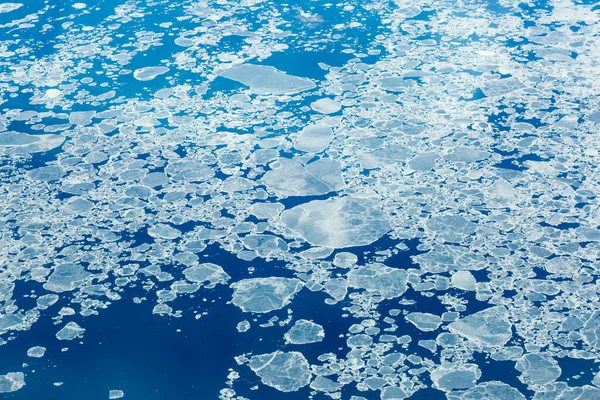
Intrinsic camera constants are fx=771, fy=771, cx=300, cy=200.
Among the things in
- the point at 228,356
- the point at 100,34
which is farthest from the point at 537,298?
the point at 100,34

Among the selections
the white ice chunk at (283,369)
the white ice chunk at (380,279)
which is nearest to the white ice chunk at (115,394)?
the white ice chunk at (283,369)

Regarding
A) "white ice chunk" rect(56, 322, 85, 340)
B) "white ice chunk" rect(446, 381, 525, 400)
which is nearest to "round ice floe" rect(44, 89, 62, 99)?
"white ice chunk" rect(56, 322, 85, 340)

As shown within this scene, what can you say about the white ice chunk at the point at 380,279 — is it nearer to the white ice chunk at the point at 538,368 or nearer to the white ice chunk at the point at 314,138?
the white ice chunk at the point at 538,368

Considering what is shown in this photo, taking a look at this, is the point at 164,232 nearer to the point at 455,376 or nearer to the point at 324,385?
the point at 324,385

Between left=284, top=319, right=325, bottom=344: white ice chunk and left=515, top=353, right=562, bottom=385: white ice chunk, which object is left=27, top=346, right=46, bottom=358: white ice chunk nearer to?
left=284, top=319, right=325, bottom=344: white ice chunk

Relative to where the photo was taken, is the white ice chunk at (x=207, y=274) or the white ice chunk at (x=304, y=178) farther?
the white ice chunk at (x=304, y=178)

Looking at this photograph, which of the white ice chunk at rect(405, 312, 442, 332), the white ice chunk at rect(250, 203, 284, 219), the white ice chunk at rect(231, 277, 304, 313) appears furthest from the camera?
the white ice chunk at rect(250, 203, 284, 219)

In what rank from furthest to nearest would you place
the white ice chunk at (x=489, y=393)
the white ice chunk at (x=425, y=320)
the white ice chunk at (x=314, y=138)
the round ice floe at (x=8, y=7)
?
the round ice floe at (x=8, y=7) → the white ice chunk at (x=314, y=138) → the white ice chunk at (x=425, y=320) → the white ice chunk at (x=489, y=393)

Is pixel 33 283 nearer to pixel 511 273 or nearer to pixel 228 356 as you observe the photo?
pixel 228 356

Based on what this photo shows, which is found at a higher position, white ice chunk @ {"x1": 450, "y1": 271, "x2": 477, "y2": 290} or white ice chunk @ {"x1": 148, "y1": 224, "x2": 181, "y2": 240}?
white ice chunk @ {"x1": 148, "y1": 224, "x2": 181, "y2": 240}
